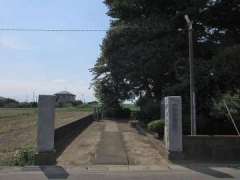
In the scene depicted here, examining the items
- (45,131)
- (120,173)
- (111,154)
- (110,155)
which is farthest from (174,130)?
(45,131)

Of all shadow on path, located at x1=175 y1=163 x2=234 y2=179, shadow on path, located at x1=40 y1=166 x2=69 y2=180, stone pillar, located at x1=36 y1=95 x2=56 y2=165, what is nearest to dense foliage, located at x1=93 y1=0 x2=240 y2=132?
shadow on path, located at x1=175 y1=163 x2=234 y2=179

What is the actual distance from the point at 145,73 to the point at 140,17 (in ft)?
18.7

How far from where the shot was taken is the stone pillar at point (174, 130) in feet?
45.0

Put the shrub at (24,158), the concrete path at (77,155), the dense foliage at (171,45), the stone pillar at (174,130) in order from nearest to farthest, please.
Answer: the shrub at (24,158), the concrete path at (77,155), the stone pillar at (174,130), the dense foliage at (171,45)

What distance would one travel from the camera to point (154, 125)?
18.5 m

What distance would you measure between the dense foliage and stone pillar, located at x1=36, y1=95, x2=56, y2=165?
12266 millimetres

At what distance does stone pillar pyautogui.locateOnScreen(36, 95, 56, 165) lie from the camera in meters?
13.2

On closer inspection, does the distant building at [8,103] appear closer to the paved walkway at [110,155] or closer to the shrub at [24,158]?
the paved walkway at [110,155]

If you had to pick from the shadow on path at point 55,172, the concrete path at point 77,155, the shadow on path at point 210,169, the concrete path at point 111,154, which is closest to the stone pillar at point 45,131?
the concrete path at point 77,155

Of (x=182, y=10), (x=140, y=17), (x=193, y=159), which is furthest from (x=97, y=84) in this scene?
(x=193, y=159)

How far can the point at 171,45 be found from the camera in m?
29.6

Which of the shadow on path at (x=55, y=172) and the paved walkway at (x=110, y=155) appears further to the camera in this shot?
the paved walkway at (x=110, y=155)

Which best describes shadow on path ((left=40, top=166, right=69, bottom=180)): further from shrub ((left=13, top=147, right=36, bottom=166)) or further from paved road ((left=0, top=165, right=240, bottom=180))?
shrub ((left=13, top=147, right=36, bottom=166))

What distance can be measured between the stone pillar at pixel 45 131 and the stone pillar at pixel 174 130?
3.69 m
